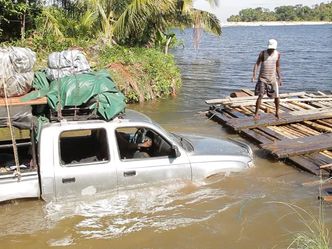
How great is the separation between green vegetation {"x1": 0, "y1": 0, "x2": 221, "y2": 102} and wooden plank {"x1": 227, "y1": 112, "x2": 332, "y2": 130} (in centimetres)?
516

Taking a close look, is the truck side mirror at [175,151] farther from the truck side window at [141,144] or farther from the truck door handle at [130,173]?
the truck door handle at [130,173]

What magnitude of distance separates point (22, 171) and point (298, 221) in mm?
3944

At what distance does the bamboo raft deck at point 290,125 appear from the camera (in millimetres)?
8812

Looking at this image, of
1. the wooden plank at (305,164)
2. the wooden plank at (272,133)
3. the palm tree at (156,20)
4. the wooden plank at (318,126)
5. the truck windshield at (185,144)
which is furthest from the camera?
the palm tree at (156,20)

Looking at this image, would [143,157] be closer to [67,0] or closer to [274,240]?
[274,240]

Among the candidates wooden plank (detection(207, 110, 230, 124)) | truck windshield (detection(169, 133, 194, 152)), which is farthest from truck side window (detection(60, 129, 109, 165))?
wooden plank (detection(207, 110, 230, 124))

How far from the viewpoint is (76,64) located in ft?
21.7

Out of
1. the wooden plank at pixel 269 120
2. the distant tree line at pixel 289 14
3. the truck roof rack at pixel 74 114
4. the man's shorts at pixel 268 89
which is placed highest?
the distant tree line at pixel 289 14

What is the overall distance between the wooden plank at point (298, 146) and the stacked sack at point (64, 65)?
434 cm

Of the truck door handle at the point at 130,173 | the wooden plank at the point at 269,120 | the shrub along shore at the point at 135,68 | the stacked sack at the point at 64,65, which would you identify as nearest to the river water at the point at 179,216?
the truck door handle at the point at 130,173

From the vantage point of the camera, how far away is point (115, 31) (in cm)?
1897

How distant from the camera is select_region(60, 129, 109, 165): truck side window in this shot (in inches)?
253

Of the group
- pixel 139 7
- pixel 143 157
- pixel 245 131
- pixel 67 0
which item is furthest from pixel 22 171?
pixel 67 0

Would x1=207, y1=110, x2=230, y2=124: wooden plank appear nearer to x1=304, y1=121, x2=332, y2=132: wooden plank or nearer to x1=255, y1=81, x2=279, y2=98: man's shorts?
x1=255, y1=81, x2=279, y2=98: man's shorts
